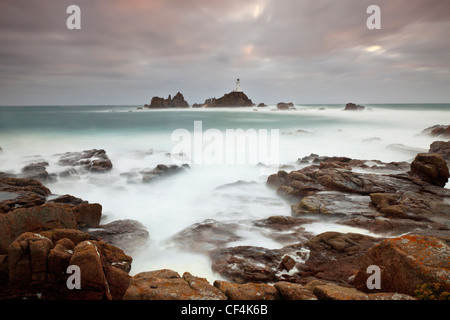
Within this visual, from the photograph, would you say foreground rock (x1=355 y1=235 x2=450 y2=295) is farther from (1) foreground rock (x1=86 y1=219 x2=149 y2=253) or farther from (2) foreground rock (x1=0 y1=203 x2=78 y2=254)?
(2) foreground rock (x1=0 y1=203 x2=78 y2=254)

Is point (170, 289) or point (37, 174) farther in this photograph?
point (37, 174)

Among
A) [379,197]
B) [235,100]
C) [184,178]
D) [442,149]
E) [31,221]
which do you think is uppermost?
[235,100]

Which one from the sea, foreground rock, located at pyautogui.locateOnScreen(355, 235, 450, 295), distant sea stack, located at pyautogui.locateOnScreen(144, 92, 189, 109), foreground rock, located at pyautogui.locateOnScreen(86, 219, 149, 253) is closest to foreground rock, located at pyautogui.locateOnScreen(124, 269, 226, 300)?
the sea

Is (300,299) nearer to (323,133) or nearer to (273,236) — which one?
(273,236)

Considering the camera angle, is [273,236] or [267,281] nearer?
[267,281]

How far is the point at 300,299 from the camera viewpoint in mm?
3676

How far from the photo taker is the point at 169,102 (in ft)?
438

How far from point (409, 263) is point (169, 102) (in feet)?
456

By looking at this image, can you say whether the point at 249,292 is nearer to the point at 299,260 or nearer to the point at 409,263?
the point at 409,263

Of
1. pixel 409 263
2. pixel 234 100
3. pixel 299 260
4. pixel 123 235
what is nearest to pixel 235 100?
pixel 234 100

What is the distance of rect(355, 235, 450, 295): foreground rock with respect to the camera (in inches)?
140

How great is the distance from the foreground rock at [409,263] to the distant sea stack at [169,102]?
136 meters
